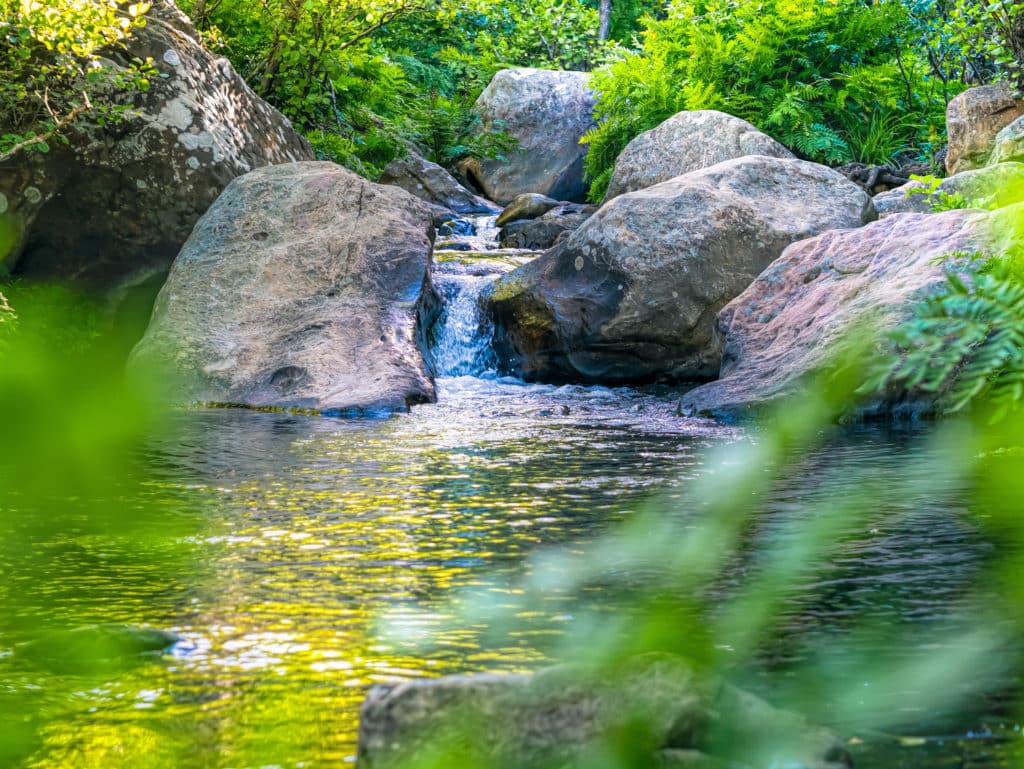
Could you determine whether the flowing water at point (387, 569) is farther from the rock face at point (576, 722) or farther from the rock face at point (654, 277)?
the rock face at point (654, 277)

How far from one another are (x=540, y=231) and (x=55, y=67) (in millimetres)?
6361

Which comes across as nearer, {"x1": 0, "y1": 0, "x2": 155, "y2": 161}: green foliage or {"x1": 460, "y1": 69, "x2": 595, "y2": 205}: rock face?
{"x1": 0, "y1": 0, "x2": 155, "y2": 161}: green foliage

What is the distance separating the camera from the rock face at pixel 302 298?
793 cm

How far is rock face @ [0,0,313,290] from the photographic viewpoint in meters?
9.66

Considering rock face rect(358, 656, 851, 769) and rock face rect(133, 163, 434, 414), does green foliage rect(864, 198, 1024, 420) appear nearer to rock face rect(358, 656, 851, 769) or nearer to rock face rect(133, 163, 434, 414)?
rock face rect(358, 656, 851, 769)

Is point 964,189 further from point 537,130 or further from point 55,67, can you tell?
point 537,130

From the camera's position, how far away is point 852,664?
242cm

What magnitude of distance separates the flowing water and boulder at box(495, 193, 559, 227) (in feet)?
26.8

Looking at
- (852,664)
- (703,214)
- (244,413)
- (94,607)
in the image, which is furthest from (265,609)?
(703,214)

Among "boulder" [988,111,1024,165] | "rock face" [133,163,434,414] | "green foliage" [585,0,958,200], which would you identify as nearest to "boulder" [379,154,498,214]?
"green foliage" [585,0,958,200]

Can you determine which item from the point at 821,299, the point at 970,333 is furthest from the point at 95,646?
the point at 821,299

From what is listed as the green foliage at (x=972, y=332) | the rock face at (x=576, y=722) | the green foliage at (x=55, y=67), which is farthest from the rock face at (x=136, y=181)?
the green foliage at (x=972, y=332)

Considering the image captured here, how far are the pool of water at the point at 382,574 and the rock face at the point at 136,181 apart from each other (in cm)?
407

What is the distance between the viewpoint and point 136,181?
32.3 ft
